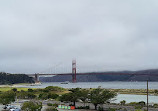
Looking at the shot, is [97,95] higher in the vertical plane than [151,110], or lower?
higher

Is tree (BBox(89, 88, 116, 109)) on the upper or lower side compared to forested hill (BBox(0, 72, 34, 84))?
upper

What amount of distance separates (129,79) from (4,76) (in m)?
92.4

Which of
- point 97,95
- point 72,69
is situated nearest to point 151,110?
point 97,95

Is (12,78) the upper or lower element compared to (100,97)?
lower

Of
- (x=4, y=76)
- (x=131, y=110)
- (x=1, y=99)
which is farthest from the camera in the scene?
(x=4, y=76)

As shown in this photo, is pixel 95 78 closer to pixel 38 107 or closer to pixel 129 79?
pixel 129 79

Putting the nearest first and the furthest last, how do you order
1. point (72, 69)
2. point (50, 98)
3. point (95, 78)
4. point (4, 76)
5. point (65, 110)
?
point (65, 110), point (50, 98), point (72, 69), point (4, 76), point (95, 78)

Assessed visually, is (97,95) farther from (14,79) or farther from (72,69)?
(14,79)

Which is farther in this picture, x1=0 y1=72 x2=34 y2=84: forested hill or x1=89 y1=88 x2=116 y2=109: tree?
x1=0 y1=72 x2=34 y2=84: forested hill

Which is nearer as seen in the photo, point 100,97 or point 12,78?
point 100,97

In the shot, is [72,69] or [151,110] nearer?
[151,110]

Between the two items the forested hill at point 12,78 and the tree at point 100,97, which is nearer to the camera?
the tree at point 100,97

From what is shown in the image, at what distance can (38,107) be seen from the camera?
63.7 ft

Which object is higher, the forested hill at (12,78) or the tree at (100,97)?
the tree at (100,97)
